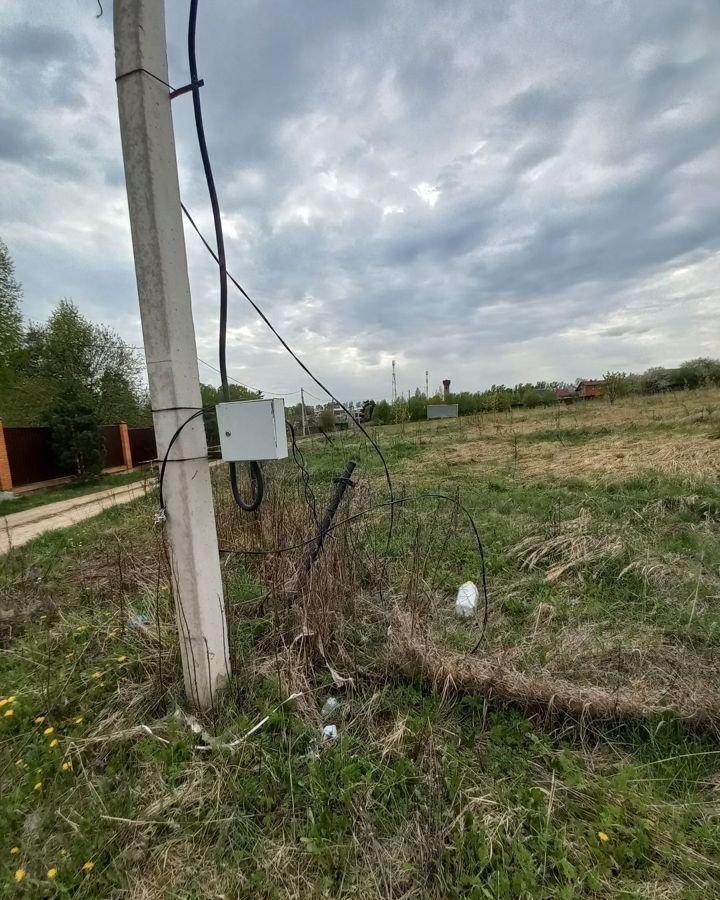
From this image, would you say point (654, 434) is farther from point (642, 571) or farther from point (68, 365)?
point (68, 365)

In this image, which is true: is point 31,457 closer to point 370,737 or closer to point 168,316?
point 168,316

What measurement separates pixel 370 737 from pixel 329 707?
0.24m

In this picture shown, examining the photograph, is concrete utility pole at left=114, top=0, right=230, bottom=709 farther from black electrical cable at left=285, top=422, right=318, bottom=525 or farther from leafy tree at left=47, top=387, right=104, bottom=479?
leafy tree at left=47, top=387, right=104, bottom=479

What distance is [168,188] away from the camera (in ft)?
5.00

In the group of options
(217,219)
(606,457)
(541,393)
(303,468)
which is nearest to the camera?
(217,219)

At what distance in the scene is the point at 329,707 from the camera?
5.85 feet

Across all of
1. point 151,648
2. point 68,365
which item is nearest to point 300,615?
point 151,648

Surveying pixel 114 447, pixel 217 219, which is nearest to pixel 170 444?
pixel 217 219

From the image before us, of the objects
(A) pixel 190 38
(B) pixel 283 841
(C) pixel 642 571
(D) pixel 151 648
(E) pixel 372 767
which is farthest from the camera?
(C) pixel 642 571

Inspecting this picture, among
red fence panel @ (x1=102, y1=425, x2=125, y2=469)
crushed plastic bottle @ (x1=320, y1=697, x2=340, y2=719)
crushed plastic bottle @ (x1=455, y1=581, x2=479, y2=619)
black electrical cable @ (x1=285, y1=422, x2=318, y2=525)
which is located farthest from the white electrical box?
red fence panel @ (x1=102, y1=425, x2=125, y2=469)

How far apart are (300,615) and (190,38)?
258cm

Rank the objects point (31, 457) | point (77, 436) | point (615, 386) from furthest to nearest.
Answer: point (615, 386)
point (77, 436)
point (31, 457)

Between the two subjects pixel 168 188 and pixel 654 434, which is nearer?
pixel 168 188

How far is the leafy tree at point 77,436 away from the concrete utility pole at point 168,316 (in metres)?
11.1
